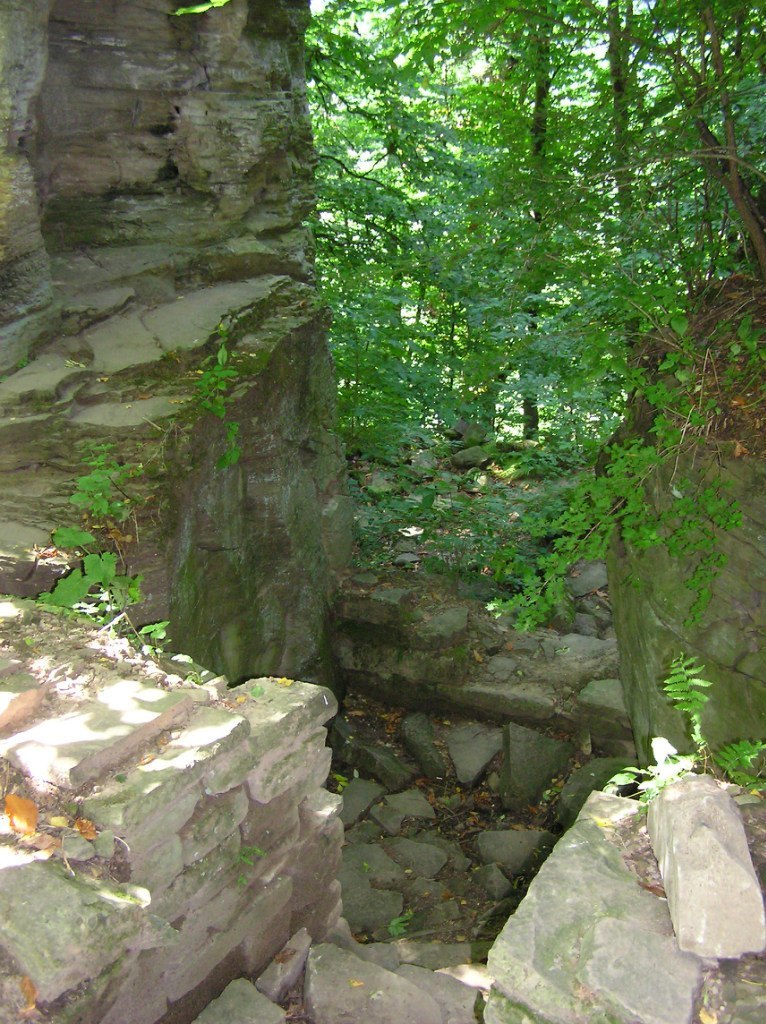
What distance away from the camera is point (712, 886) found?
213 centimetres

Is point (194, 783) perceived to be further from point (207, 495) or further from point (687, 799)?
point (207, 495)

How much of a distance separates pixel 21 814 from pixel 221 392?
12.4ft

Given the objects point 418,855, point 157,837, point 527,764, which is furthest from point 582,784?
point 157,837

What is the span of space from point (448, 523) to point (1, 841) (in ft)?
22.6

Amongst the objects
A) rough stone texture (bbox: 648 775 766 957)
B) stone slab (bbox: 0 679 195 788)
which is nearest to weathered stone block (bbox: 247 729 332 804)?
stone slab (bbox: 0 679 195 788)

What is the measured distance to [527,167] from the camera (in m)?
5.66

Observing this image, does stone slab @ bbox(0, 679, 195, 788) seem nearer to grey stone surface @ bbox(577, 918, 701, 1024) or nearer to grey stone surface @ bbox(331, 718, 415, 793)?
grey stone surface @ bbox(577, 918, 701, 1024)

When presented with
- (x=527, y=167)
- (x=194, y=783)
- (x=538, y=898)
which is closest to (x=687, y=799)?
(x=538, y=898)

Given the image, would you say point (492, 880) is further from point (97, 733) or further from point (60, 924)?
point (60, 924)

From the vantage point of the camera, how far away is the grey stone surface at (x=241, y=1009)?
2.56 meters

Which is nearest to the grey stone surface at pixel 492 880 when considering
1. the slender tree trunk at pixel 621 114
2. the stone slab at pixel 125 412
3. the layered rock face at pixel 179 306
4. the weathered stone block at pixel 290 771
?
the layered rock face at pixel 179 306

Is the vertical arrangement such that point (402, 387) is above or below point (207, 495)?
above

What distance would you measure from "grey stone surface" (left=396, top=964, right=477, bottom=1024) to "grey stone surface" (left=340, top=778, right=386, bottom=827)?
8.16 feet

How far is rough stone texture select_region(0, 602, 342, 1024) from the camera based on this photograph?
1994 mm
